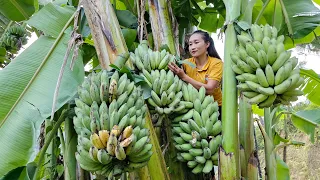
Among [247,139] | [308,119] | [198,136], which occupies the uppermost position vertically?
[198,136]

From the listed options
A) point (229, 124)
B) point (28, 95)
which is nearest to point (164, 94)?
point (229, 124)

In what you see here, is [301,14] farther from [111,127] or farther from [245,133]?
[111,127]

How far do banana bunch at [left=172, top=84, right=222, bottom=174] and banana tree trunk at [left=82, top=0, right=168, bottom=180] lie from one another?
3.8 inches

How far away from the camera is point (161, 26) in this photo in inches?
55.3

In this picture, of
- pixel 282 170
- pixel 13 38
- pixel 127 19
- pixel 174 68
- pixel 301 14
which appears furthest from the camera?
pixel 13 38

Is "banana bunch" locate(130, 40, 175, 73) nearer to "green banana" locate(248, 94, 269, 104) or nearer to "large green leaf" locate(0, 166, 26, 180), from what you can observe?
"green banana" locate(248, 94, 269, 104)

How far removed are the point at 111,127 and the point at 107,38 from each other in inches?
15.7

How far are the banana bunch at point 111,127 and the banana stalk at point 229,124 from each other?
32cm

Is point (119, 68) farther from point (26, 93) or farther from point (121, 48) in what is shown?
point (26, 93)

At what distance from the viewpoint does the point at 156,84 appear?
1.09 meters

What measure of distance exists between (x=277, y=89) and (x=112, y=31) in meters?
0.55

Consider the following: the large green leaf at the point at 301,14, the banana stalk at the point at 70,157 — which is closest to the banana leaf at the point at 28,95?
the banana stalk at the point at 70,157

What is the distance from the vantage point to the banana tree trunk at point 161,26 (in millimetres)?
1390

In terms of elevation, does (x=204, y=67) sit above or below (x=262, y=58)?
below
